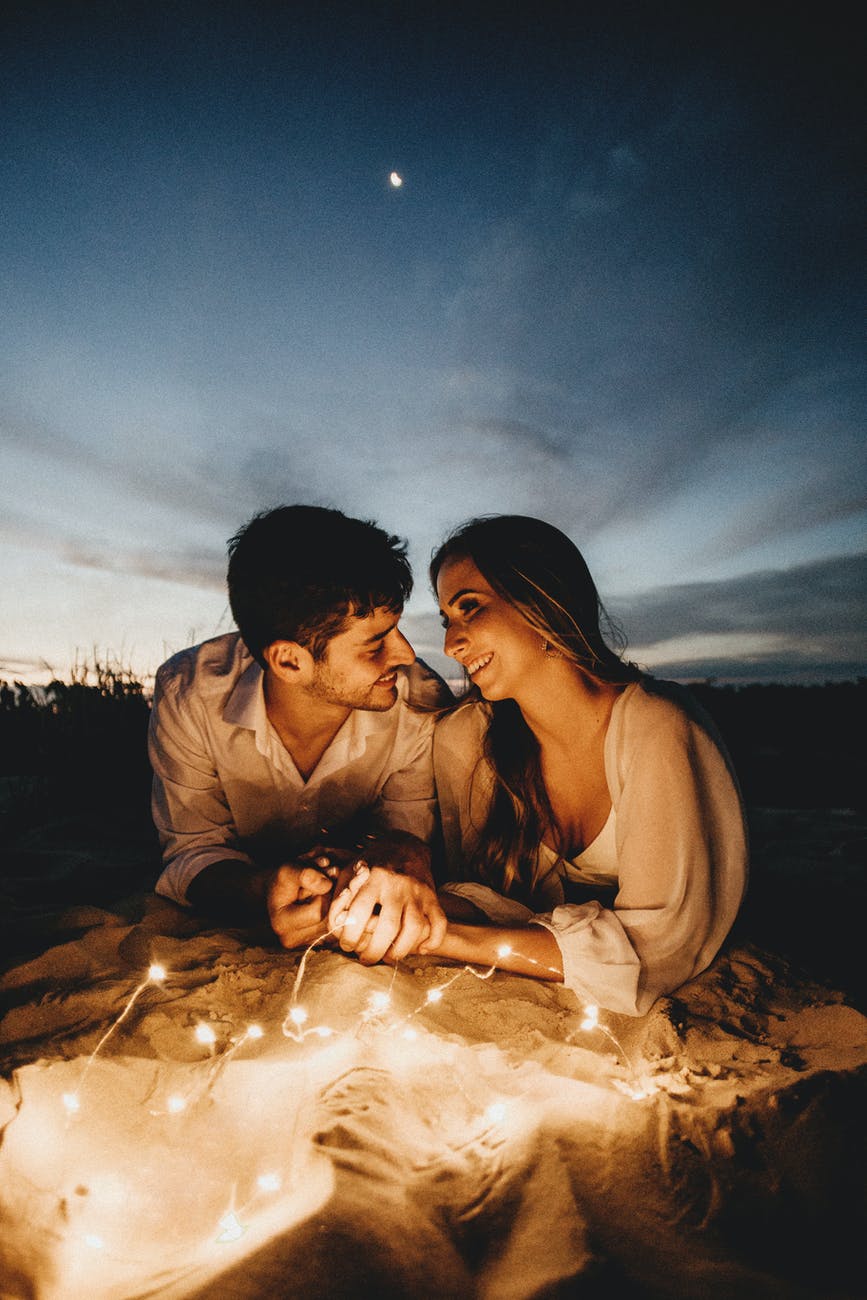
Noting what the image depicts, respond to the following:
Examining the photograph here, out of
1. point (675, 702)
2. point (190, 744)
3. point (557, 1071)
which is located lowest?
point (557, 1071)

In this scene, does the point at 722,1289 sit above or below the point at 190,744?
below

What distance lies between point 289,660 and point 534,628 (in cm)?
127

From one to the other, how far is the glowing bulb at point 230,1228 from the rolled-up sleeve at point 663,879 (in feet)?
4.56

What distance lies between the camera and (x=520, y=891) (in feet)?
10.8

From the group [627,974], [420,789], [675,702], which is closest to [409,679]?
[420,789]

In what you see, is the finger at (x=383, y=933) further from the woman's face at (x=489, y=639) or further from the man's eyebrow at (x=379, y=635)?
the man's eyebrow at (x=379, y=635)

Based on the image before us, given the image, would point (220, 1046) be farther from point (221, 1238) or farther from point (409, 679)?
point (409, 679)

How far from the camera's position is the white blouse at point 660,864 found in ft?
7.83

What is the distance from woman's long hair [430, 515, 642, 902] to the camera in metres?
2.99

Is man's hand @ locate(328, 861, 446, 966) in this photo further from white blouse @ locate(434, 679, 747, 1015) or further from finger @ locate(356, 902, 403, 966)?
white blouse @ locate(434, 679, 747, 1015)

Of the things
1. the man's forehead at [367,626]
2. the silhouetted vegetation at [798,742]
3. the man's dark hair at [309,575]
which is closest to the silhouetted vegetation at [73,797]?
the man's dark hair at [309,575]

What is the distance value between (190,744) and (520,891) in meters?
1.92

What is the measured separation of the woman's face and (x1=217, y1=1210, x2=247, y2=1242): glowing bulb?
2.08 meters

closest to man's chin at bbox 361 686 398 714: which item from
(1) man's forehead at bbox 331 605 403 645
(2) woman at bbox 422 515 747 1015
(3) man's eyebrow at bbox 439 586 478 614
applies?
(1) man's forehead at bbox 331 605 403 645
